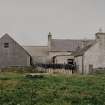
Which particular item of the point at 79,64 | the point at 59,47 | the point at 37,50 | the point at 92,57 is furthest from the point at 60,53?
the point at 92,57

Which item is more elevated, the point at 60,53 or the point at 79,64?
the point at 60,53

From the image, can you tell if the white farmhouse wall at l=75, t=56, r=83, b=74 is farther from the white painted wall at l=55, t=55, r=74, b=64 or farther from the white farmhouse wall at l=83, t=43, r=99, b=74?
the white painted wall at l=55, t=55, r=74, b=64

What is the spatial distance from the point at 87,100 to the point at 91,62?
34.9m

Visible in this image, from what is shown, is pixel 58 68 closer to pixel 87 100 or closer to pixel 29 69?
pixel 29 69

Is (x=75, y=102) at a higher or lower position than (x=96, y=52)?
lower

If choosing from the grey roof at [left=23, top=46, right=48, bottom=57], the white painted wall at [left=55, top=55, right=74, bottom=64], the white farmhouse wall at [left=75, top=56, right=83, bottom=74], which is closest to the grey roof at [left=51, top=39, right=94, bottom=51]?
the white painted wall at [left=55, top=55, right=74, bottom=64]

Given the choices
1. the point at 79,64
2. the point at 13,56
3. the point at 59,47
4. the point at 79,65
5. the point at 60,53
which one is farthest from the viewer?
the point at 59,47

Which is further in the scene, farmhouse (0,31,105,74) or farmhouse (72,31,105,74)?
farmhouse (0,31,105,74)

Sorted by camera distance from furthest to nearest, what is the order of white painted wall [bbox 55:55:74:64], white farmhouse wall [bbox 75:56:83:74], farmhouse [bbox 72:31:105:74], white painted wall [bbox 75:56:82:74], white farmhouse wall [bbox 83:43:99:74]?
white painted wall [bbox 55:55:74:64]
white painted wall [bbox 75:56:82:74]
white farmhouse wall [bbox 75:56:83:74]
white farmhouse wall [bbox 83:43:99:74]
farmhouse [bbox 72:31:105:74]

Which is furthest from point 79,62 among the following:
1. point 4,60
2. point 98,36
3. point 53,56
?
point 53,56

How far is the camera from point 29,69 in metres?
52.9

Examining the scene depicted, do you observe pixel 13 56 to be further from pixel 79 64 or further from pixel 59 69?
pixel 59 69

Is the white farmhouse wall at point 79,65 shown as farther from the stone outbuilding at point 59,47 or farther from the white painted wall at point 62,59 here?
the stone outbuilding at point 59,47

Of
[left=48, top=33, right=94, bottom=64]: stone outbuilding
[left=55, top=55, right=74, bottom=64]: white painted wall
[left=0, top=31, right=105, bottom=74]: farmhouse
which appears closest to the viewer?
[left=0, top=31, right=105, bottom=74]: farmhouse
